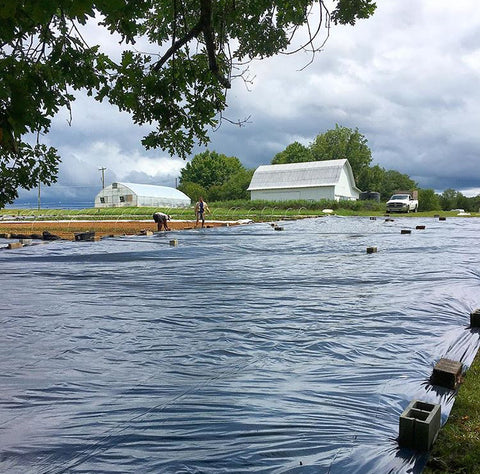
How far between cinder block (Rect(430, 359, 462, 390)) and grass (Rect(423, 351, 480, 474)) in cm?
8

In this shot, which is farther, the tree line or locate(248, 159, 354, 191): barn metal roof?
the tree line

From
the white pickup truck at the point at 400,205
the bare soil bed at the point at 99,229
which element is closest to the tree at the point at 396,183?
the white pickup truck at the point at 400,205

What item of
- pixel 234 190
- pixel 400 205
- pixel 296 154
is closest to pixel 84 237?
pixel 400 205

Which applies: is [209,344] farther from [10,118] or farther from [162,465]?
[10,118]

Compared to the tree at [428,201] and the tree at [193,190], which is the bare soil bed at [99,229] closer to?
the tree at [428,201]

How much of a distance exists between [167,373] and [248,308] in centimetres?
138

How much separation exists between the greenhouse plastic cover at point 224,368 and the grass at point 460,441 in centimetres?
8

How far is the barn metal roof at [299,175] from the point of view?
3575 centimetres

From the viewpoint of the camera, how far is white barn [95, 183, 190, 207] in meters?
39.8

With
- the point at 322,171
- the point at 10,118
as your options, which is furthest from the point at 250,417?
the point at 322,171

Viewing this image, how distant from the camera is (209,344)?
105 inches

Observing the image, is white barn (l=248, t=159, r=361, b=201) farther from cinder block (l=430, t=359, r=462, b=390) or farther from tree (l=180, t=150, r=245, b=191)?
cinder block (l=430, t=359, r=462, b=390)

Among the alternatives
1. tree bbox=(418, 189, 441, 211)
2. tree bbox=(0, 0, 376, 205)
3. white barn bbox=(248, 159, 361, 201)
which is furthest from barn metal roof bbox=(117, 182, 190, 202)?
tree bbox=(0, 0, 376, 205)

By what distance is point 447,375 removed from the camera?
214cm
